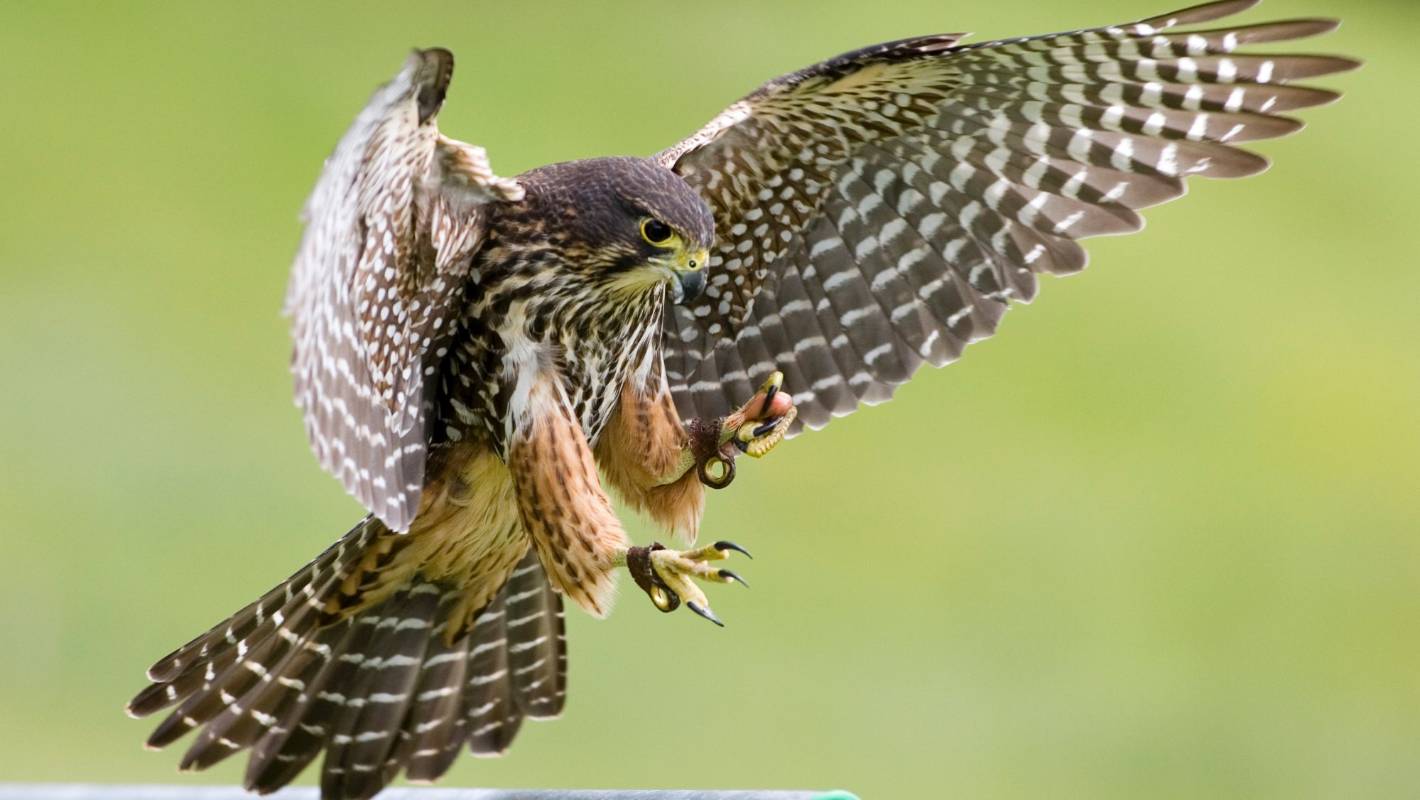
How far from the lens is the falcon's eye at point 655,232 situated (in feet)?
13.5

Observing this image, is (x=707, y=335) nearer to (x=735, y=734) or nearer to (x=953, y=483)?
(x=735, y=734)

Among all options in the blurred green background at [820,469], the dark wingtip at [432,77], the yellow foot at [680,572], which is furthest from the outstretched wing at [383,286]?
the blurred green background at [820,469]

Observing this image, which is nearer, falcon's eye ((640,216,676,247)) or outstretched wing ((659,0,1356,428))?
falcon's eye ((640,216,676,247))

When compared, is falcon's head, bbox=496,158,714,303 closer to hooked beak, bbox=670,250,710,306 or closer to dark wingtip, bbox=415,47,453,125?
hooked beak, bbox=670,250,710,306

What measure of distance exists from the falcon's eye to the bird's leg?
42 centimetres

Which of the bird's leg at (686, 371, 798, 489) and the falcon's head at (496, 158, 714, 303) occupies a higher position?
the falcon's head at (496, 158, 714, 303)

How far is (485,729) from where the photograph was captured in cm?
494

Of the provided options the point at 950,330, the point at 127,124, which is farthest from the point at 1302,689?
the point at 127,124

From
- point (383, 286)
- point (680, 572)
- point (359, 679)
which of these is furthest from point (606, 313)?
point (359, 679)

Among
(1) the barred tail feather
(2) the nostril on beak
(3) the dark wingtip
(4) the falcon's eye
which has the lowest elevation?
(1) the barred tail feather

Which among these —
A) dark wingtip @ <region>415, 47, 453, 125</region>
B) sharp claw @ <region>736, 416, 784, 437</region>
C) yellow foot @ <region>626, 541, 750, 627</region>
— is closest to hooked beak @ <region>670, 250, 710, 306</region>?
sharp claw @ <region>736, 416, 784, 437</region>

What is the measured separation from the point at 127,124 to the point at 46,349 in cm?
258

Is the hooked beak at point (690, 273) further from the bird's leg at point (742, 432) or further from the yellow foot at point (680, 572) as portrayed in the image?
the yellow foot at point (680, 572)

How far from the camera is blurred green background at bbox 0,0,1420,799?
863cm
